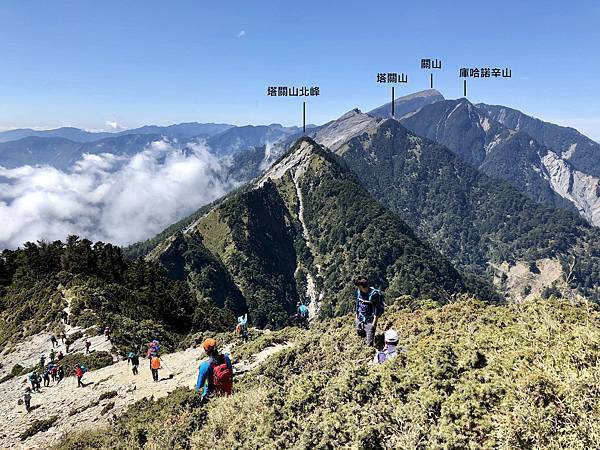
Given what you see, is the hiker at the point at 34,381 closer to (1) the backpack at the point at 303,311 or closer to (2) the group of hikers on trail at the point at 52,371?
(2) the group of hikers on trail at the point at 52,371

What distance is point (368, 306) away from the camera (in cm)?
1520

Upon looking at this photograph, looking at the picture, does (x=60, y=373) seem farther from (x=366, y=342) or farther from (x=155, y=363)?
(x=366, y=342)

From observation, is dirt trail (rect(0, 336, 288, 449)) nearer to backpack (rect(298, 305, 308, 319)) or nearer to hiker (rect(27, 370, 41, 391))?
hiker (rect(27, 370, 41, 391))

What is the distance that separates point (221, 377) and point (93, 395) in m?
19.2

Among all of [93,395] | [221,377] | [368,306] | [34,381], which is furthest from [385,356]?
[34,381]

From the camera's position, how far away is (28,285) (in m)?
63.9

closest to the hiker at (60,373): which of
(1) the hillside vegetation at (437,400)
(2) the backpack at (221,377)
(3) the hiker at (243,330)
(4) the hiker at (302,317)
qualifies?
(3) the hiker at (243,330)

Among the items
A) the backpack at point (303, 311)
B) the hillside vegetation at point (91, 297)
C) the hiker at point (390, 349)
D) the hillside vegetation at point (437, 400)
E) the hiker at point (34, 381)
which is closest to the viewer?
the hillside vegetation at point (437, 400)

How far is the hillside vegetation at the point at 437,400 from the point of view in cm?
689

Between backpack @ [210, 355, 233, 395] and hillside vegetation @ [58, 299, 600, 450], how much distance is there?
43cm

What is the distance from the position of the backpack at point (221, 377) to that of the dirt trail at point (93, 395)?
9.57 meters

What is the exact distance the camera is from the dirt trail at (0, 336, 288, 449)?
74.1 ft

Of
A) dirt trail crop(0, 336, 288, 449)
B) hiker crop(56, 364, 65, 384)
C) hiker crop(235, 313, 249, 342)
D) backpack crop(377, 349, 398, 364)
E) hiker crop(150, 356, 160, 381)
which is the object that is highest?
backpack crop(377, 349, 398, 364)

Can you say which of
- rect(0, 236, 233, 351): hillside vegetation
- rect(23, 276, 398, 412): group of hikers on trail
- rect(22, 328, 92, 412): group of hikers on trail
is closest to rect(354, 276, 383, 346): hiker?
rect(23, 276, 398, 412): group of hikers on trail
